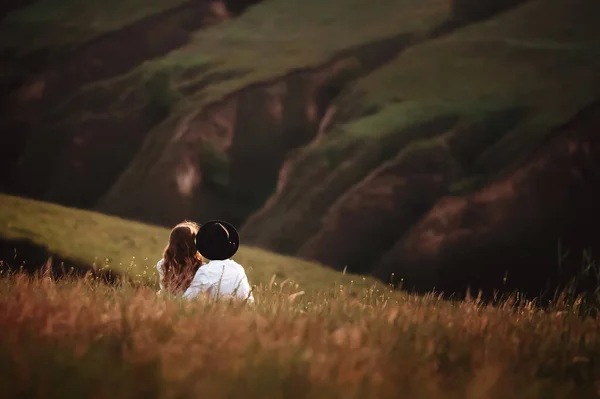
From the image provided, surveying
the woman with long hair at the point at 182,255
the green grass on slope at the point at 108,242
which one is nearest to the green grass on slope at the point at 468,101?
the green grass on slope at the point at 108,242

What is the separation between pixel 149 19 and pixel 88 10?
4933mm

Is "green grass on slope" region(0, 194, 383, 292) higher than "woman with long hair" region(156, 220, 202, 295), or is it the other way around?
"woman with long hair" region(156, 220, 202, 295)

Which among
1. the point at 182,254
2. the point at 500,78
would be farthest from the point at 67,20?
the point at 182,254

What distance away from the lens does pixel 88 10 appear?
48.4 m

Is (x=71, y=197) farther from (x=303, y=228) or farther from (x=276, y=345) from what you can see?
(x=276, y=345)

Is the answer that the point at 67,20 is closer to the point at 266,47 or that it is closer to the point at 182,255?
the point at 266,47

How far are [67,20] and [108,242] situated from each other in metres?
28.7

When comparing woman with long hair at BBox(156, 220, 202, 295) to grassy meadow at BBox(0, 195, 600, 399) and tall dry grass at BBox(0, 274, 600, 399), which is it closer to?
grassy meadow at BBox(0, 195, 600, 399)

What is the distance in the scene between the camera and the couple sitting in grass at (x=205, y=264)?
22.3 ft

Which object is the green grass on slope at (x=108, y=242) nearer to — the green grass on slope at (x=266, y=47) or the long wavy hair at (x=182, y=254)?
the long wavy hair at (x=182, y=254)

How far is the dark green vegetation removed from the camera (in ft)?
82.5

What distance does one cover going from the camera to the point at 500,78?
101 ft

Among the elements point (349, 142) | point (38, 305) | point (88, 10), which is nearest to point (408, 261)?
point (349, 142)

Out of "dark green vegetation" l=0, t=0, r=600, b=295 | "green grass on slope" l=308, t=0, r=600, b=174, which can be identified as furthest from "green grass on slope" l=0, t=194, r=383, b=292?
"green grass on slope" l=308, t=0, r=600, b=174
